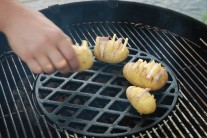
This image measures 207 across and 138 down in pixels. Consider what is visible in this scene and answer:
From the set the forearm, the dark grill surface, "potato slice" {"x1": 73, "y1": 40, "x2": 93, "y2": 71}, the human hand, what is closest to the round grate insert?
the dark grill surface

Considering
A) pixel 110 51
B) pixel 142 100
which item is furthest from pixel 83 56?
pixel 142 100

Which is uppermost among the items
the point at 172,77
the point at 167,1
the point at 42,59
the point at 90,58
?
the point at 42,59

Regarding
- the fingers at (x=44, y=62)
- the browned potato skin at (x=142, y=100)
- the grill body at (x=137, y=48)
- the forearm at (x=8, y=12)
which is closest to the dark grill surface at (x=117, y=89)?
the grill body at (x=137, y=48)

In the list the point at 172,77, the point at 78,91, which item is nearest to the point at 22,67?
the point at 78,91

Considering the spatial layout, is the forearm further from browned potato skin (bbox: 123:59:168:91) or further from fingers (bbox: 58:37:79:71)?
browned potato skin (bbox: 123:59:168:91)

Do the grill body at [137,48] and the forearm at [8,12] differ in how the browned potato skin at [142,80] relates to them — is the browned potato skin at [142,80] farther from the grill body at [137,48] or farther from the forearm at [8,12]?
the forearm at [8,12]

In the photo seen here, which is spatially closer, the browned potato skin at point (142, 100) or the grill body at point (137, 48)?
the browned potato skin at point (142, 100)

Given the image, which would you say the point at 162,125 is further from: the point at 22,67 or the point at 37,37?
the point at 22,67
